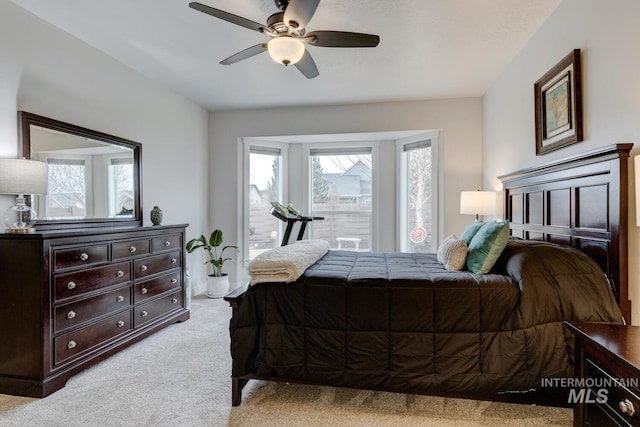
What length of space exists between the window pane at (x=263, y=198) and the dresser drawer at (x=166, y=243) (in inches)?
61.4

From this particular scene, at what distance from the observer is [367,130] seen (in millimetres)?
4340

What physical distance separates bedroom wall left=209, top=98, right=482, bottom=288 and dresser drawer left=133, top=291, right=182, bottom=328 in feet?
4.60

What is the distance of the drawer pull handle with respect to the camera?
103 centimetres

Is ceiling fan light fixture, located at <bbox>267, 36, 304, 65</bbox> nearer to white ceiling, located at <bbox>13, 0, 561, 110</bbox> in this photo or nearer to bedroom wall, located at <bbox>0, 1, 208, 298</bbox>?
white ceiling, located at <bbox>13, 0, 561, 110</bbox>

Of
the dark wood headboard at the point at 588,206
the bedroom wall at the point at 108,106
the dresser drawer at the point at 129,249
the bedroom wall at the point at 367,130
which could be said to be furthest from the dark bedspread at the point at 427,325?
the bedroom wall at the point at 367,130

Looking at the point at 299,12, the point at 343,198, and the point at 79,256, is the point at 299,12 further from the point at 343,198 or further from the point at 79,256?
the point at 343,198

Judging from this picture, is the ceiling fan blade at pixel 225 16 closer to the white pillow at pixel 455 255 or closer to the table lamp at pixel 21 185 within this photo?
the table lamp at pixel 21 185

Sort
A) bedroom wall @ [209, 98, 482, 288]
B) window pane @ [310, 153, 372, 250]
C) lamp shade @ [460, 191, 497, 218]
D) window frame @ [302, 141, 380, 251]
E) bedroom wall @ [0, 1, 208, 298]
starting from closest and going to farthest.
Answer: bedroom wall @ [0, 1, 208, 298] < lamp shade @ [460, 191, 497, 218] < bedroom wall @ [209, 98, 482, 288] < window frame @ [302, 141, 380, 251] < window pane @ [310, 153, 372, 250]

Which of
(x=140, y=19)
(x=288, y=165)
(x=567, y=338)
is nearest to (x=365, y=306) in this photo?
(x=567, y=338)

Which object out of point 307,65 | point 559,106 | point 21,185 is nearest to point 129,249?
point 21,185

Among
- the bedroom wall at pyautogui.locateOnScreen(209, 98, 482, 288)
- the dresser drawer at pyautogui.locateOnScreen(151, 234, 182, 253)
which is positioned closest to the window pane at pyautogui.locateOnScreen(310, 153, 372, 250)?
the bedroom wall at pyautogui.locateOnScreen(209, 98, 482, 288)

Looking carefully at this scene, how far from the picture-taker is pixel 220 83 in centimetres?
368

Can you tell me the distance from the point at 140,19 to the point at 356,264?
245 cm

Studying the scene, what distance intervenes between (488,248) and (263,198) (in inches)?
140
